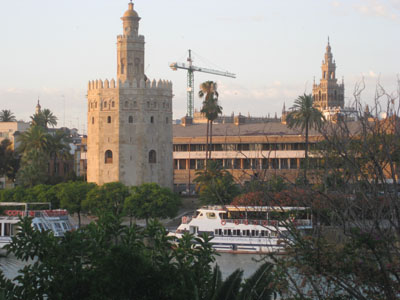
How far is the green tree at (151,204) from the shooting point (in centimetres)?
6012

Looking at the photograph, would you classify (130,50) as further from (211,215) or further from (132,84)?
(211,215)

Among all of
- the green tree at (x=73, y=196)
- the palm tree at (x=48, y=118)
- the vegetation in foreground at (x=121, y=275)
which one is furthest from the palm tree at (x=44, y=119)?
the vegetation in foreground at (x=121, y=275)

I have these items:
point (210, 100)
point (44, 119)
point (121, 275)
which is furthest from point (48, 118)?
point (121, 275)

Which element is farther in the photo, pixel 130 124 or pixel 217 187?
pixel 130 124

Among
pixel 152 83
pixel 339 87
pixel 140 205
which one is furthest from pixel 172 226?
pixel 339 87

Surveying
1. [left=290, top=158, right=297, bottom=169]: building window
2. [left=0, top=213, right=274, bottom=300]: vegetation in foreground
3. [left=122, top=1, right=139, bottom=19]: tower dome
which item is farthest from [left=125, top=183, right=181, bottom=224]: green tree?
[left=0, top=213, right=274, bottom=300]: vegetation in foreground

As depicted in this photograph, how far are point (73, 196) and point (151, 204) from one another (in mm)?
7413

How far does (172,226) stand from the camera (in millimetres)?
62281

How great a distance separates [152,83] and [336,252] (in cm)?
5363

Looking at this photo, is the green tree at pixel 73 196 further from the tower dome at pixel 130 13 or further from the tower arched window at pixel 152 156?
the tower dome at pixel 130 13

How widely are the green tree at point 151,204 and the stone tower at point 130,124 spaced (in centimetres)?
854

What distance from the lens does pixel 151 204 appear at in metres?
60.3

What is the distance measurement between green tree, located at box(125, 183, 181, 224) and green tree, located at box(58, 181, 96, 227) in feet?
15.3

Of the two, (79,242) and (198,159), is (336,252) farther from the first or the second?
(198,159)
